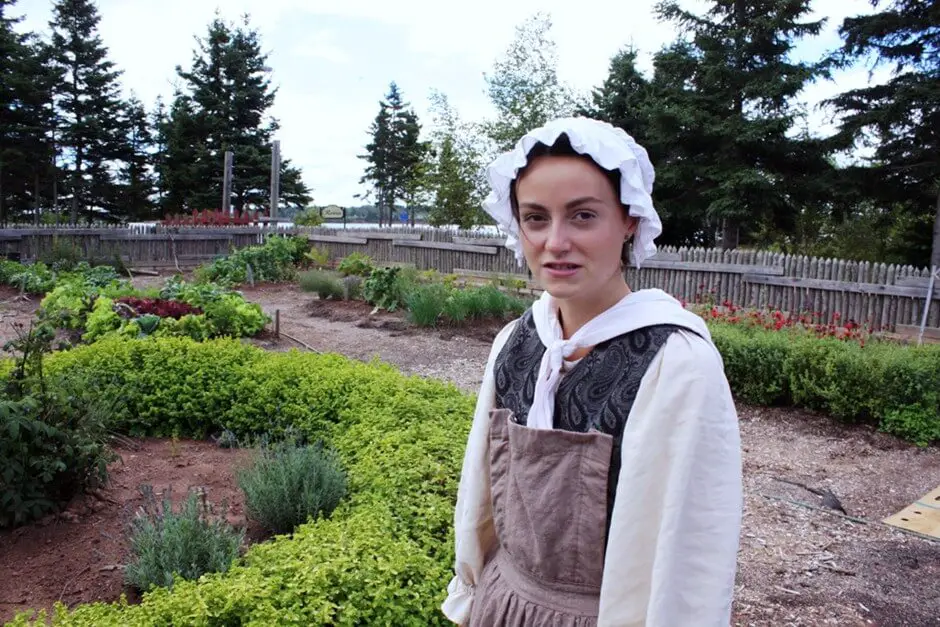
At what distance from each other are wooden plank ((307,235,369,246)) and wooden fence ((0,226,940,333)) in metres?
0.03

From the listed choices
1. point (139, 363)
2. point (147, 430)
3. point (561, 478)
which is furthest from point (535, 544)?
point (139, 363)

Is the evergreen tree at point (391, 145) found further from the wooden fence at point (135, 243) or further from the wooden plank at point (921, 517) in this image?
the wooden plank at point (921, 517)

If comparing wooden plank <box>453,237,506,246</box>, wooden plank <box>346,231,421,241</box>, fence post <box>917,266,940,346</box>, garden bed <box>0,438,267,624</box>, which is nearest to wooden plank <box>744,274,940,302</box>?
fence post <box>917,266,940,346</box>

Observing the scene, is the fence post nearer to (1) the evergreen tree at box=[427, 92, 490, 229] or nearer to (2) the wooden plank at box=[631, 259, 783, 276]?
(2) the wooden plank at box=[631, 259, 783, 276]

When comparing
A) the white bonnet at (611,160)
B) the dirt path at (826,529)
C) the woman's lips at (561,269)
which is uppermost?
the white bonnet at (611,160)

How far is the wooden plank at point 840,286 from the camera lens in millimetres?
10562

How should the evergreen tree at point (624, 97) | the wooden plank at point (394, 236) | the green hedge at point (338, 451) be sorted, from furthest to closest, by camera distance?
the evergreen tree at point (624, 97) < the wooden plank at point (394, 236) < the green hedge at point (338, 451)

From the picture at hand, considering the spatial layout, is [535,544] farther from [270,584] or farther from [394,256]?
[394,256]

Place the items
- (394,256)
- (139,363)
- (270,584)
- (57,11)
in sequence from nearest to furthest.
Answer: (270,584)
(139,363)
(394,256)
(57,11)

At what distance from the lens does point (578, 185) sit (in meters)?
1.39

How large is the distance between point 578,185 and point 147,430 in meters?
4.49

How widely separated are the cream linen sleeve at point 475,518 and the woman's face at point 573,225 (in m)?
0.25

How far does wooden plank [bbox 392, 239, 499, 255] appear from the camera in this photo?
16.2 m

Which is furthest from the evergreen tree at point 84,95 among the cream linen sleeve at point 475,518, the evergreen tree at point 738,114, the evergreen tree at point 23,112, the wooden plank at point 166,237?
the cream linen sleeve at point 475,518
